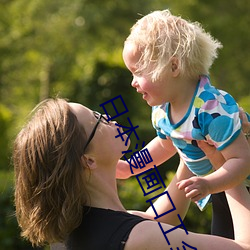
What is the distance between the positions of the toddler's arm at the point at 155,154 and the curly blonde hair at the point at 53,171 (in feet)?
1.43

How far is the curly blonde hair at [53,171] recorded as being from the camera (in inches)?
104

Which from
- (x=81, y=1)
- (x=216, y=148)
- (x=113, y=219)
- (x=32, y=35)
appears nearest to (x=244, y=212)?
(x=216, y=148)

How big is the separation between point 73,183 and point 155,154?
55 centimetres

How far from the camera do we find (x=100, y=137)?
2719 millimetres

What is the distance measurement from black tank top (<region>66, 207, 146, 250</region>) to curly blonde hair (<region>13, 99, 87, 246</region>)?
38 mm

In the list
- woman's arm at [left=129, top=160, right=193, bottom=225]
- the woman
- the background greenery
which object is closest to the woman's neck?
the woman

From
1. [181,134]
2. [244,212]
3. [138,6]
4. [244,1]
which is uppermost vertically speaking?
[138,6]

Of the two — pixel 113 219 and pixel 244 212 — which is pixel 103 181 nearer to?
pixel 113 219

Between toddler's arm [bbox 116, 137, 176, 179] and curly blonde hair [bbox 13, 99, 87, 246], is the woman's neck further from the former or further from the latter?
toddler's arm [bbox 116, 137, 176, 179]

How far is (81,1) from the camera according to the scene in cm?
1343

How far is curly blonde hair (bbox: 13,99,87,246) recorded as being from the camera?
2641 mm

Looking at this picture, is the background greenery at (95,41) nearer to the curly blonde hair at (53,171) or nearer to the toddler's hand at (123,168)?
the toddler's hand at (123,168)

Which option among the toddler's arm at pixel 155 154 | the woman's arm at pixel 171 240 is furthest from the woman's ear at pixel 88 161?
the toddler's arm at pixel 155 154

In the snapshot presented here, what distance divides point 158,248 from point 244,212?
0.35 meters
